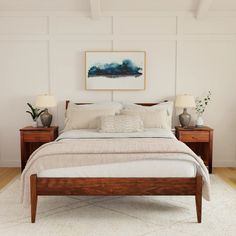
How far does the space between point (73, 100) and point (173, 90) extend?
1683mm

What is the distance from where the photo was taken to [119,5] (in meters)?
5.64

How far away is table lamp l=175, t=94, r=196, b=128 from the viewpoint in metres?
5.47

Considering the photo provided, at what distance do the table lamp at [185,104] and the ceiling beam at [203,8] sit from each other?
1322 millimetres

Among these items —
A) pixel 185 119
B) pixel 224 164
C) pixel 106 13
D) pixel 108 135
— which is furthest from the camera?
pixel 224 164

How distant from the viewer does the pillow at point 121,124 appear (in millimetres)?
4750

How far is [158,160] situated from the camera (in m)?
3.40

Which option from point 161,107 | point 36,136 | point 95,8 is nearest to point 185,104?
point 161,107

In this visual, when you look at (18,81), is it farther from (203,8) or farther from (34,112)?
(203,8)

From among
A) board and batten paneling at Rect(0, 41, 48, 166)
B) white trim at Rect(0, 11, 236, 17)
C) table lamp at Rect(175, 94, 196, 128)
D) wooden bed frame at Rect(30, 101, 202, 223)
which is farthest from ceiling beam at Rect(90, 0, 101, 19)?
wooden bed frame at Rect(30, 101, 202, 223)

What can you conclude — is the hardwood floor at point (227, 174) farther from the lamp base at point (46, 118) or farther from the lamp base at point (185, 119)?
the lamp base at point (46, 118)

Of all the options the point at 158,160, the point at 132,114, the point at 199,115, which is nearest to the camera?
the point at 158,160

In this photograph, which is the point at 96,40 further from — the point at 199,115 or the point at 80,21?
the point at 199,115

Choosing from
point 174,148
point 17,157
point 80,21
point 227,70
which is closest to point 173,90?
point 227,70

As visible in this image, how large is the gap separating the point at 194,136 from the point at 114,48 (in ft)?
6.34
